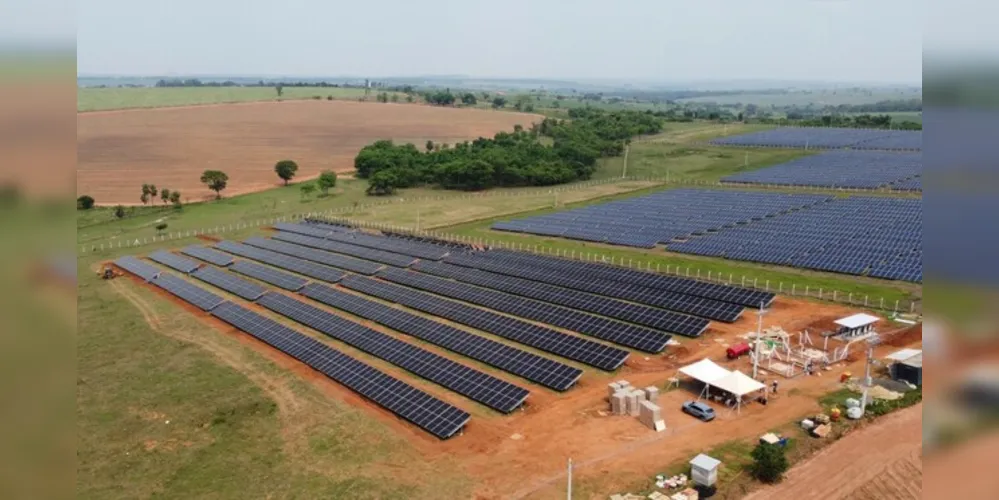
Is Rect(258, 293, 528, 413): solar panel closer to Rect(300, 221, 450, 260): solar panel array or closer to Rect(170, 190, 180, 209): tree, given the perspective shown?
Rect(300, 221, 450, 260): solar panel array

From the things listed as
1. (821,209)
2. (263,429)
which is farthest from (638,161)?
(263,429)

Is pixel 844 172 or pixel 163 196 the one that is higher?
pixel 844 172

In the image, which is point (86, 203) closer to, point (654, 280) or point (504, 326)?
point (504, 326)

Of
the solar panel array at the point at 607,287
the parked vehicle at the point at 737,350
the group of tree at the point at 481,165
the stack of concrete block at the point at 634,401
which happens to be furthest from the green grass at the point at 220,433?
the group of tree at the point at 481,165

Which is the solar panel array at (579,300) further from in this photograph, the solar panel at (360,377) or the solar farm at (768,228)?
the solar farm at (768,228)

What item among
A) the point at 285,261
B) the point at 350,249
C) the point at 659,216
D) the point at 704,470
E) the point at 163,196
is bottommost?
the point at 704,470

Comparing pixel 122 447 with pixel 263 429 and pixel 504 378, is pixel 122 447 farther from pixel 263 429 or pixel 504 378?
pixel 504 378

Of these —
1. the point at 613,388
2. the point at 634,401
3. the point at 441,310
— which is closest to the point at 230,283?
the point at 441,310

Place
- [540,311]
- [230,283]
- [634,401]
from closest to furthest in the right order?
[634,401], [540,311], [230,283]
